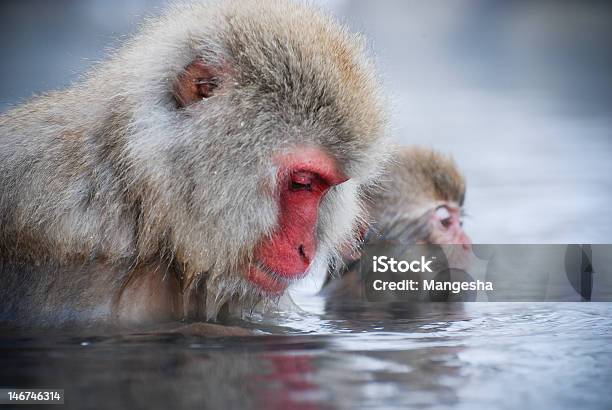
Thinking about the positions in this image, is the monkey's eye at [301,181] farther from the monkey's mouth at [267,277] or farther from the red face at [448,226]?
the red face at [448,226]

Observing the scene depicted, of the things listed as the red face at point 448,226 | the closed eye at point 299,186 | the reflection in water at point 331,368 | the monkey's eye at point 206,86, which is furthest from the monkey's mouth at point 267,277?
the red face at point 448,226

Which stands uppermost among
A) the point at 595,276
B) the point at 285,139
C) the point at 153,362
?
the point at 285,139

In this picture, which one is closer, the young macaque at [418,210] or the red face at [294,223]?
the red face at [294,223]

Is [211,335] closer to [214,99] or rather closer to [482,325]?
[214,99]

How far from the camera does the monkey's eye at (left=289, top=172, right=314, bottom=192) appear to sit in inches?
124

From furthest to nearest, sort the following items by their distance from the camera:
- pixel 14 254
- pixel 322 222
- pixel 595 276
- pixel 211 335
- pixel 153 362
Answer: pixel 595 276
pixel 322 222
pixel 14 254
pixel 211 335
pixel 153 362

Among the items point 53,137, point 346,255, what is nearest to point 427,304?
point 346,255

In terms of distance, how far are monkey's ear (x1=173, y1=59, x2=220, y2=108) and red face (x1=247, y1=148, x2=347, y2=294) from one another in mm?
364

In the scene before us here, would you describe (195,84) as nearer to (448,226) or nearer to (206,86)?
(206,86)

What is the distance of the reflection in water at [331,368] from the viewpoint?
218 centimetres

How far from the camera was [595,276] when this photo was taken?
4547 mm

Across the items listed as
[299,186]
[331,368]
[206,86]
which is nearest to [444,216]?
[299,186]

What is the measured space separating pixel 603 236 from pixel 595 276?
22 cm

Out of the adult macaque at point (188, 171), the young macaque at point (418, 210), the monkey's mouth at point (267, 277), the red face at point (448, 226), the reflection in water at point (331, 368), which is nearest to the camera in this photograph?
the reflection in water at point (331, 368)
